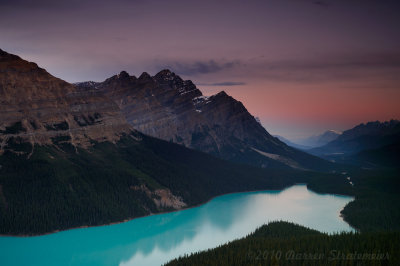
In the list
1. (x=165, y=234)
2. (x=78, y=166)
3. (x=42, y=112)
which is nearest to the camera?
(x=165, y=234)

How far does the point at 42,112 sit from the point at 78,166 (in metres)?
29.2

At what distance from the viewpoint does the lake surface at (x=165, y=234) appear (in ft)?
282

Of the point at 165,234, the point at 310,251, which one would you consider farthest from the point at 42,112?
the point at 310,251

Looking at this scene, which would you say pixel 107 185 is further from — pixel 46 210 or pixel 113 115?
pixel 113 115

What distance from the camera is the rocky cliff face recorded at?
129m

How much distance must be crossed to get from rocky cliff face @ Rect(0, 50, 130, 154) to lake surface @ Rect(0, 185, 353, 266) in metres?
39.5

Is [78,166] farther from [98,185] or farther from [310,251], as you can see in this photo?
[310,251]

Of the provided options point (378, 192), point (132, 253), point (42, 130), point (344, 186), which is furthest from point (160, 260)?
point (344, 186)

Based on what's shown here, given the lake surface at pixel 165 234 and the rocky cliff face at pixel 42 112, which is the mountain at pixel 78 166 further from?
the lake surface at pixel 165 234

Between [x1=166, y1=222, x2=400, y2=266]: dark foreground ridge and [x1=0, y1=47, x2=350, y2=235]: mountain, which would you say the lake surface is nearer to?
[x1=0, y1=47, x2=350, y2=235]: mountain

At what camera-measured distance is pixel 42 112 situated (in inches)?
5630

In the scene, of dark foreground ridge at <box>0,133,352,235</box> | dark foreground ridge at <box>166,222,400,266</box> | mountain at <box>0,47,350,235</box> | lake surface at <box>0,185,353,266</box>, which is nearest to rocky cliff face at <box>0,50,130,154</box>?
mountain at <box>0,47,350,235</box>

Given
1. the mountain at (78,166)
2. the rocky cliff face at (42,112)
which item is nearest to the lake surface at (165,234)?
the mountain at (78,166)

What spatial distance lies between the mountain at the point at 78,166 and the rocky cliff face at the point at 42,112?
32 centimetres
